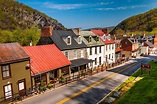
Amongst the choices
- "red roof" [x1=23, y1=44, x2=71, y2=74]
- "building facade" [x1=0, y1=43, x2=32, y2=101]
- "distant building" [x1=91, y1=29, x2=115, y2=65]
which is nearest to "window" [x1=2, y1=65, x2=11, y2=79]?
"building facade" [x1=0, y1=43, x2=32, y2=101]

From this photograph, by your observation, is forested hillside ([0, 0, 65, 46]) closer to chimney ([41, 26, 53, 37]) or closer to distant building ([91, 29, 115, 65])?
distant building ([91, 29, 115, 65])

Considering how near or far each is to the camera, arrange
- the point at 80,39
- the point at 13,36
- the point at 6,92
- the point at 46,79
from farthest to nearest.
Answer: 1. the point at 13,36
2. the point at 80,39
3. the point at 46,79
4. the point at 6,92

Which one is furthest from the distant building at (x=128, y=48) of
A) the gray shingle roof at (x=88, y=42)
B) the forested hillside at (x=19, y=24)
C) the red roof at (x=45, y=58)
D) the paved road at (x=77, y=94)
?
the red roof at (x=45, y=58)

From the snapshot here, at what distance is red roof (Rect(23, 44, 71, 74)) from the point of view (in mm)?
26062

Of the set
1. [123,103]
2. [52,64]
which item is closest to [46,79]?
[52,64]

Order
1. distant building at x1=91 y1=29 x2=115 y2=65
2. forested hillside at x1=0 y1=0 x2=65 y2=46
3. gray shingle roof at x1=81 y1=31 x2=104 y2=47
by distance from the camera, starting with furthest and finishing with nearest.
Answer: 1. forested hillside at x1=0 y1=0 x2=65 y2=46
2. distant building at x1=91 y1=29 x2=115 y2=65
3. gray shingle roof at x1=81 y1=31 x2=104 y2=47

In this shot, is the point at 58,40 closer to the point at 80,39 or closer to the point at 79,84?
the point at 80,39

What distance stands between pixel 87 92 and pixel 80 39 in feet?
61.4

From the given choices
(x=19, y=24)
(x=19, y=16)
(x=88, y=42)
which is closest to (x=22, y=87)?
(x=88, y=42)

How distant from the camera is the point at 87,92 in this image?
2378cm

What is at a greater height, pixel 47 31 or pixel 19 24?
pixel 19 24

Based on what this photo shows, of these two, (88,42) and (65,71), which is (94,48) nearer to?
(88,42)

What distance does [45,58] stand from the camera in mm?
28922

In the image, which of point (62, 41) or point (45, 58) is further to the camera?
point (62, 41)
